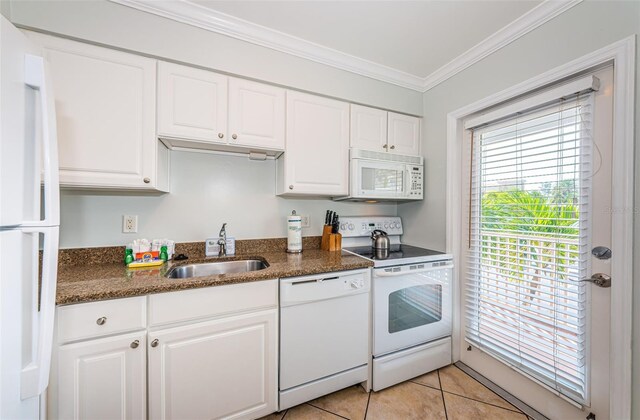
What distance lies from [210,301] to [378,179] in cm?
147

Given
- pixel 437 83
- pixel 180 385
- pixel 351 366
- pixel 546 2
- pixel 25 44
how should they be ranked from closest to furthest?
pixel 25 44, pixel 180 385, pixel 546 2, pixel 351 366, pixel 437 83

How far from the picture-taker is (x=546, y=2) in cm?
134

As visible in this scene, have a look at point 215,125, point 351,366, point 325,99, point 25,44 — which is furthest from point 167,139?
point 351,366

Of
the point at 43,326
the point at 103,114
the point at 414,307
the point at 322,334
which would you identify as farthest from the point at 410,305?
the point at 103,114

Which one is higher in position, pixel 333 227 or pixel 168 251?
pixel 333 227

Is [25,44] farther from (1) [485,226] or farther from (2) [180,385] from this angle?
(1) [485,226]

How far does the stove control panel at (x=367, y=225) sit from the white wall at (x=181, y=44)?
1020mm

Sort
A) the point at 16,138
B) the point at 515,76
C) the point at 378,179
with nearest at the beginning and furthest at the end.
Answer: the point at 16,138, the point at 515,76, the point at 378,179

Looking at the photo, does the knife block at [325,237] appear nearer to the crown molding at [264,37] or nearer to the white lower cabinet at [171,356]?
the white lower cabinet at [171,356]

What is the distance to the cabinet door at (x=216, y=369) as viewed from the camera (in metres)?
1.15

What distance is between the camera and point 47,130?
32.3 inches

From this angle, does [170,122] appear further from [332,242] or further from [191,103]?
[332,242]

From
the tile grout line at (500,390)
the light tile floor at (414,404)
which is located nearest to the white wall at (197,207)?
the light tile floor at (414,404)

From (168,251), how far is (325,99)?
1.56 m
